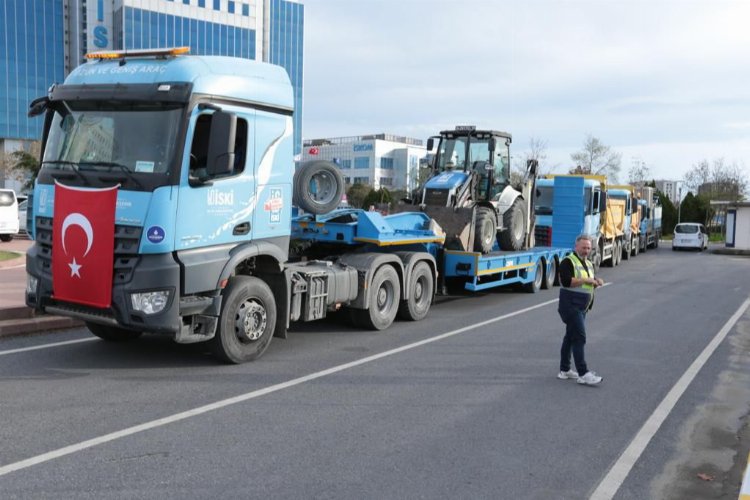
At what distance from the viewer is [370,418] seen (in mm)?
6133

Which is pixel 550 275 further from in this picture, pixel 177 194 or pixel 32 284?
pixel 32 284

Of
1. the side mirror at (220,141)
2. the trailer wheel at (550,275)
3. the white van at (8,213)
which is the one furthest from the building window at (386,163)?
the side mirror at (220,141)

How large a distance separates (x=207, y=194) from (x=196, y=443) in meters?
2.80

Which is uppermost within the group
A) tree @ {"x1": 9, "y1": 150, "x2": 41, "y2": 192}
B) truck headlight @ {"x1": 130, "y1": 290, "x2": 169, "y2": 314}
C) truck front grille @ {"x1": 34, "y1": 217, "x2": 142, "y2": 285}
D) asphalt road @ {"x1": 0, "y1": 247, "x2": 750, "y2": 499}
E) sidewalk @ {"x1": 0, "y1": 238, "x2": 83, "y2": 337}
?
tree @ {"x1": 9, "y1": 150, "x2": 41, "y2": 192}

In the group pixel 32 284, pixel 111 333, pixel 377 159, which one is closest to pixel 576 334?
pixel 111 333

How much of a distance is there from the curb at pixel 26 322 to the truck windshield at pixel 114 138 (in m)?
2.94

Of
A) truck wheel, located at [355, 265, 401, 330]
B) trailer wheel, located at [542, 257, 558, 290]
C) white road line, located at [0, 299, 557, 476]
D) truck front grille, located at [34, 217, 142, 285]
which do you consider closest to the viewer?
white road line, located at [0, 299, 557, 476]

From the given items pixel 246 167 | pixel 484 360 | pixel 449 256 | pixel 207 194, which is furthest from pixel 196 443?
pixel 449 256

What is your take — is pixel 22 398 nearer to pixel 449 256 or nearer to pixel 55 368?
pixel 55 368

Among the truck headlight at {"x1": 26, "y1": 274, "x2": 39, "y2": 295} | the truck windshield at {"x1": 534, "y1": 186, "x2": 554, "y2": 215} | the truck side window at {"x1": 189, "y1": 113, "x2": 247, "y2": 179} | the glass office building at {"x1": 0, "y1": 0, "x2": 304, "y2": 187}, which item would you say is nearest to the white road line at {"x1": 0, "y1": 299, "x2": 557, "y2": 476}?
the truck side window at {"x1": 189, "y1": 113, "x2": 247, "y2": 179}

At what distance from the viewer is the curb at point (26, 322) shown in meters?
9.15

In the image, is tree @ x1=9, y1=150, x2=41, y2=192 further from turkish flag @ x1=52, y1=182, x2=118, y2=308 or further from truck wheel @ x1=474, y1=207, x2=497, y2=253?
turkish flag @ x1=52, y1=182, x2=118, y2=308

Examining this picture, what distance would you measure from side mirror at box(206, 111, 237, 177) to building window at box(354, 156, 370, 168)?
99.7 m

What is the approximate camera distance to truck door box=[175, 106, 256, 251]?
6.94m
